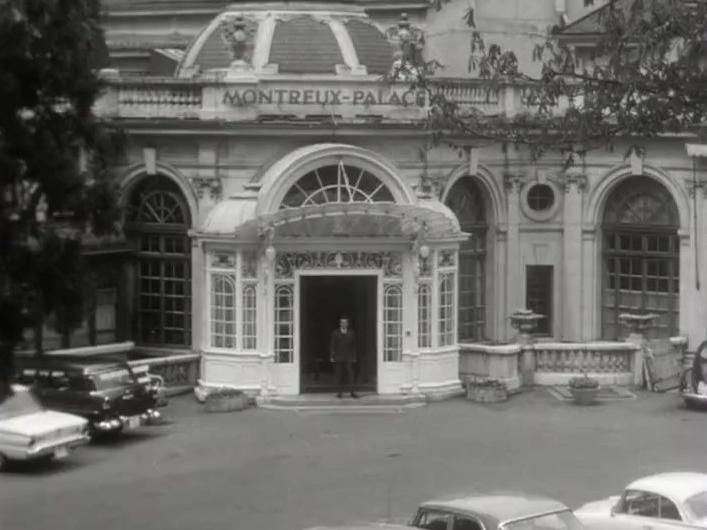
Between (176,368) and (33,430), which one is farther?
(176,368)

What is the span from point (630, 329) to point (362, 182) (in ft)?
21.1

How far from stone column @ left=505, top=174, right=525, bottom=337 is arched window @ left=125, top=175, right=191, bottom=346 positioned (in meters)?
6.82

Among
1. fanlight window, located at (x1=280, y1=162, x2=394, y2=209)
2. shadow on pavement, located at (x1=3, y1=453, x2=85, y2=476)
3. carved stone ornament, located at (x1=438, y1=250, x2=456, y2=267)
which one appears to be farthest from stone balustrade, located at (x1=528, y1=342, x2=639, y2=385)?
shadow on pavement, located at (x1=3, y1=453, x2=85, y2=476)

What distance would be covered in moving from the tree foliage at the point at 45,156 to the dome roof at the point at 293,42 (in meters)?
14.8

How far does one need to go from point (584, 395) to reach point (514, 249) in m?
5.28

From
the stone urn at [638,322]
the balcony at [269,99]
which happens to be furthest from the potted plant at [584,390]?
the balcony at [269,99]

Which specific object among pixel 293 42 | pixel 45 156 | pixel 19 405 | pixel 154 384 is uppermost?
pixel 293 42

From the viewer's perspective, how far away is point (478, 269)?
40531 mm

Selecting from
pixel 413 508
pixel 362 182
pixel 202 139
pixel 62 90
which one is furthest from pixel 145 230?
pixel 62 90

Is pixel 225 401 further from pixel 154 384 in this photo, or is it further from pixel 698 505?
pixel 698 505

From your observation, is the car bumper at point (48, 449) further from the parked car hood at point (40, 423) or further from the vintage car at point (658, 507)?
the vintage car at point (658, 507)

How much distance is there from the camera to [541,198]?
40844 mm

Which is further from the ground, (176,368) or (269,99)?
(269,99)

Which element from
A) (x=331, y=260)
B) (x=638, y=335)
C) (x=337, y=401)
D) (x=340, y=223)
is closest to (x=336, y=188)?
(x=340, y=223)
